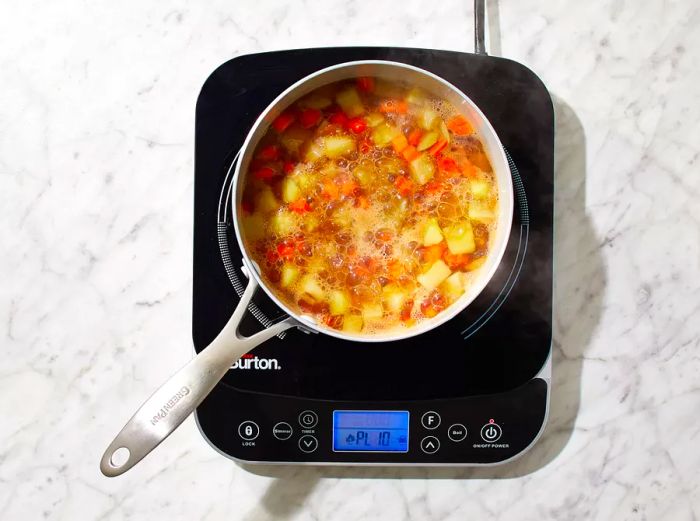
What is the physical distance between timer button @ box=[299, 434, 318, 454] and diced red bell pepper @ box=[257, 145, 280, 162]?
428 mm

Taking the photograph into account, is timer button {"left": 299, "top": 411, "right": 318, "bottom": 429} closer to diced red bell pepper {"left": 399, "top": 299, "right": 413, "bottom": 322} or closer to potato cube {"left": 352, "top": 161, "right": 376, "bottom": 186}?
diced red bell pepper {"left": 399, "top": 299, "right": 413, "bottom": 322}

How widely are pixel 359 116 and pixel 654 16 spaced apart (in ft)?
1.80

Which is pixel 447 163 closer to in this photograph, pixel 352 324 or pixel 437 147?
pixel 437 147

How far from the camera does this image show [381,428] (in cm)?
111

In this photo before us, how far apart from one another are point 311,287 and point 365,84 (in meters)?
0.30

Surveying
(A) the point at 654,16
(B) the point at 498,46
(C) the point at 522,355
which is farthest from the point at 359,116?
(A) the point at 654,16

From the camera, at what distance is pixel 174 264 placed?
1.17m

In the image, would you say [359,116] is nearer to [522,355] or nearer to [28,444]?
[522,355]

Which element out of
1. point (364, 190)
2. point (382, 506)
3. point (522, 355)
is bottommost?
point (382, 506)

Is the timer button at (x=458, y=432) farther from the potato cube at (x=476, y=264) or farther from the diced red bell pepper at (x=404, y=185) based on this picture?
the diced red bell pepper at (x=404, y=185)

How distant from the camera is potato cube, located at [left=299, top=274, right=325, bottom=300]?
1028 millimetres

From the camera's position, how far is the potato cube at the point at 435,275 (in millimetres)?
1022

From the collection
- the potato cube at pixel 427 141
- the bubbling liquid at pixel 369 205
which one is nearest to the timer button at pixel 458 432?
the bubbling liquid at pixel 369 205

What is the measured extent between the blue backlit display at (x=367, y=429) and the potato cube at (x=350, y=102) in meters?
0.46
